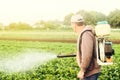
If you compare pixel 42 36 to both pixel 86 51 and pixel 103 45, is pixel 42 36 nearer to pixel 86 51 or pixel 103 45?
pixel 103 45

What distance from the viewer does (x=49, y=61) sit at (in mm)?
9836

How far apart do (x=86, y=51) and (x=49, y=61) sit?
5.11 meters

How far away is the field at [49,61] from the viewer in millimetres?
8453

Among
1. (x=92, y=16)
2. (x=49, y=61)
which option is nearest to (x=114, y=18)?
(x=92, y=16)

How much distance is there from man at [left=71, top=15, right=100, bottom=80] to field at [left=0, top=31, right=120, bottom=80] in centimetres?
322

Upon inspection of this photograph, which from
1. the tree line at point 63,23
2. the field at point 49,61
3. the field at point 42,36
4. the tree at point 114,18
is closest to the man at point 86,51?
the field at point 49,61

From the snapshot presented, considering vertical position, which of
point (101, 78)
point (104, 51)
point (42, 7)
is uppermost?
point (42, 7)

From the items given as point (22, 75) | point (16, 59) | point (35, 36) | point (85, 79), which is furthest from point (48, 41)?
point (85, 79)

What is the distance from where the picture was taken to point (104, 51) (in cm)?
492

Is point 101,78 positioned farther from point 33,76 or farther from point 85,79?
point 85,79

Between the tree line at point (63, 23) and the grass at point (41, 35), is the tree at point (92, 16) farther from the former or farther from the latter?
the grass at point (41, 35)

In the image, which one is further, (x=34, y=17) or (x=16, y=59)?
(x=34, y=17)

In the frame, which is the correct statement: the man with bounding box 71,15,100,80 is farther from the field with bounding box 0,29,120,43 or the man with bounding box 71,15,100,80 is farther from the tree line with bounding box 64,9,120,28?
Result: the field with bounding box 0,29,120,43

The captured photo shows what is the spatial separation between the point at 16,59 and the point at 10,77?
9.81 ft
